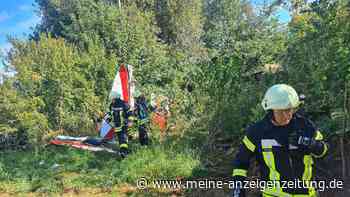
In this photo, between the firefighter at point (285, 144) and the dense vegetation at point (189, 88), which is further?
the dense vegetation at point (189, 88)

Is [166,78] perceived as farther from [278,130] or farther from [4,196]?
[278,130]

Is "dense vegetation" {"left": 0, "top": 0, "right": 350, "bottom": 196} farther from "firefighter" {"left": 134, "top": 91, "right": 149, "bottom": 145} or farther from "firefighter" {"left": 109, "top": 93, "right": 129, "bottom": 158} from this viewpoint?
"firefighter" {"left": 134, "top": 91, "right": 149, "bottom": 145}

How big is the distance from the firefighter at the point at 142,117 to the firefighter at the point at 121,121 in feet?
1.99

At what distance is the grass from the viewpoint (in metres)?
7.61

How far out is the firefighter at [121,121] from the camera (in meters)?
9.34

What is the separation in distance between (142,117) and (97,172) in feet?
8.08

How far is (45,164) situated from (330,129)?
625 centimetres

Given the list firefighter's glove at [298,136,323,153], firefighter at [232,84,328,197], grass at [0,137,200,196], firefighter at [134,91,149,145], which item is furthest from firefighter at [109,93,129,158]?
firefighter's glove at [298,136,323,153]

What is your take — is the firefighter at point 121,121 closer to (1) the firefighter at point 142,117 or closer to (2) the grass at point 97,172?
(2) the grass at point 97,172

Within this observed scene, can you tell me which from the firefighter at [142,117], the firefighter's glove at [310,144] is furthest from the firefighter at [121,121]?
the firefighter's glove at [310,144]

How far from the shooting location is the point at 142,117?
10.6 metres

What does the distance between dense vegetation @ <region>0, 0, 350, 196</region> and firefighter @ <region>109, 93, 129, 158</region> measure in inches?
12.7

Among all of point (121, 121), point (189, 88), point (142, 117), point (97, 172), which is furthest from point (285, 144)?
point (142, 117)

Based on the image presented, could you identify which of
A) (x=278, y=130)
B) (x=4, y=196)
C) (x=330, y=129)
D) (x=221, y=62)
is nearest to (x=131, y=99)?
(x=221, y=62)
